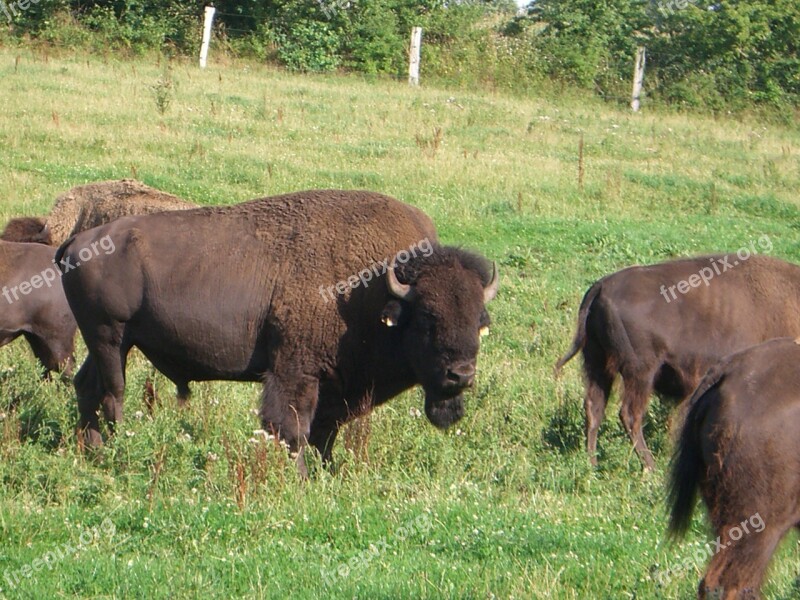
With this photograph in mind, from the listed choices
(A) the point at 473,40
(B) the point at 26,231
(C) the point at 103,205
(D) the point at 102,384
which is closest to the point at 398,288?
(D) the point at 102,384

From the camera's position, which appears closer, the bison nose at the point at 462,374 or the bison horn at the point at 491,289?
the bison nose at the point at 462,374

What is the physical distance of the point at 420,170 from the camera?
1925 centimetres

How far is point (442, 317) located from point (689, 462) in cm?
264

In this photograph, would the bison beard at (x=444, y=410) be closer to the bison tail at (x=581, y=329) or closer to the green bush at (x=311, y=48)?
the bison tail at (x=581, y=329)

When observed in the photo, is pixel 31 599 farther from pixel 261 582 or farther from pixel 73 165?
pixel 73 165

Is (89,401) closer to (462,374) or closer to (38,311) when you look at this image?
(38,311)

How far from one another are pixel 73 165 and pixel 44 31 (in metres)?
13.0

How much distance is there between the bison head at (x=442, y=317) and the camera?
736 cm

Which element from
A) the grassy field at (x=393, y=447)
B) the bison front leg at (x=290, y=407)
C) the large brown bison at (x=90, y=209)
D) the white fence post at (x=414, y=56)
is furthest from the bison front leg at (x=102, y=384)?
the white fence post at (x=414, y=56)

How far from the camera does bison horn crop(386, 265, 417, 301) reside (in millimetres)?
7566

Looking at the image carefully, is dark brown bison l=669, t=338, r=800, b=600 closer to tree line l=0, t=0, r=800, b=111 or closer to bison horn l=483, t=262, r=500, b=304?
bison horn l=483, t=262, r=500, b=304

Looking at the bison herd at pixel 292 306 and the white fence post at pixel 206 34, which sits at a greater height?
the white fence post at pixel 206 34

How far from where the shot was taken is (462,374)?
23.9 feet
